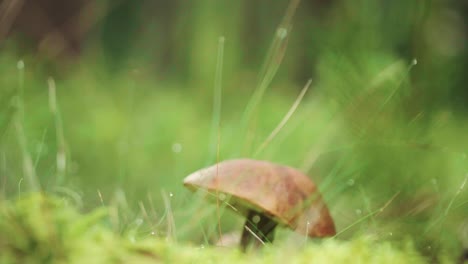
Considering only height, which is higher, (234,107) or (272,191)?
(272,191)

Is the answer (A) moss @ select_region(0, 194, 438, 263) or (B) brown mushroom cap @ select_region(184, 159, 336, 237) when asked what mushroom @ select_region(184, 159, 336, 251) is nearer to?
(B) brown mushroom cap @ select_region(184, 159, 336, 237)

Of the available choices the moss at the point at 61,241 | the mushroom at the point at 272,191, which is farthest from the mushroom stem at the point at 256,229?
the moss at the point at 61,241

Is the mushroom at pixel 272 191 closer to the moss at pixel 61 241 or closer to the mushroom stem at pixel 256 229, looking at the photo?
the mushroom stem at pixel 256 229

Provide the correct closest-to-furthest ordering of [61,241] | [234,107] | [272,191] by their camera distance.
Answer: [61,241] < [272,191] < [234,107]

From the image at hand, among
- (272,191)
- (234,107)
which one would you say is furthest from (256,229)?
(234,107)

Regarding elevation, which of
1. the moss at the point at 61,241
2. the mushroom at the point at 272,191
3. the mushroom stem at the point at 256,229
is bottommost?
the mushroom stem at the point at 256,229

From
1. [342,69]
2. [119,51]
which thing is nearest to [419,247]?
[342,69]

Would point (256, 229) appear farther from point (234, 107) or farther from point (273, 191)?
point (234, 107)

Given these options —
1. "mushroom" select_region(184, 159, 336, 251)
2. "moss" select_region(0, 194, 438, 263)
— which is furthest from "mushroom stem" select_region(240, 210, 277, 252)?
"moss" select_region(0, 194, 438, 263)
